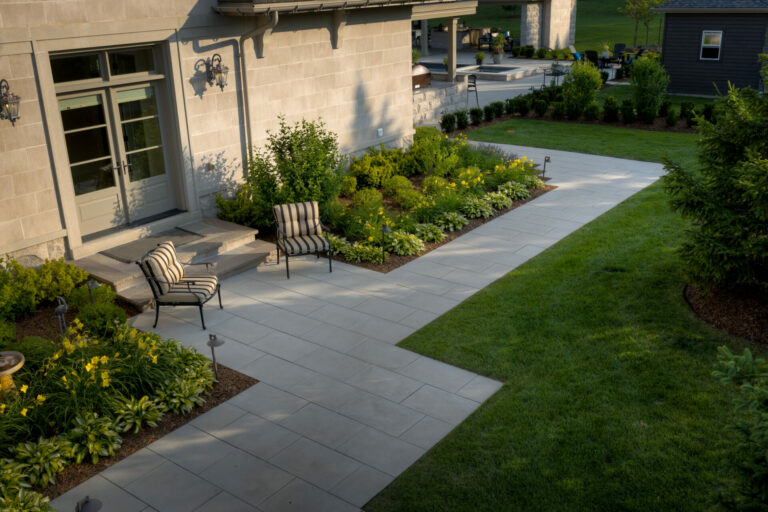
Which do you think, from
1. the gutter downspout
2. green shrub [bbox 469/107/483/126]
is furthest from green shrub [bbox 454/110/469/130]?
the gutter downspout

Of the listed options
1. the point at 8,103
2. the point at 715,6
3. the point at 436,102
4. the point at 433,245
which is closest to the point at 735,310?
the point at 433,245

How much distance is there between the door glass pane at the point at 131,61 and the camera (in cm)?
1059

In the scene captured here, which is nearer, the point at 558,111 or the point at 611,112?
the point at 611,112

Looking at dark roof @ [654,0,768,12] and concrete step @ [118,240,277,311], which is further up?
dark roof @ [654,0,768,12]

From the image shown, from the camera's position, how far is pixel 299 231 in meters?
11.0

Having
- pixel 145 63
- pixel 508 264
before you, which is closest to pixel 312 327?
pixel 508 264

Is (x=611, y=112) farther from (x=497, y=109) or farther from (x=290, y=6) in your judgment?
(x=290, y=6)

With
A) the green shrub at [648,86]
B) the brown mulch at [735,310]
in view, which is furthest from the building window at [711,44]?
the brown mulch at [735,310]

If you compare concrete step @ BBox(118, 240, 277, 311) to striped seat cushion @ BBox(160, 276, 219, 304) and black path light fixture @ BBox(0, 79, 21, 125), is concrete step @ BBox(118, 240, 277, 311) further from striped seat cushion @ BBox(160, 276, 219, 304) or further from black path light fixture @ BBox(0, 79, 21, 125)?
black path light fixture @ BBox(0, 79, 21, 125)

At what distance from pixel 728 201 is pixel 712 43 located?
760 inches

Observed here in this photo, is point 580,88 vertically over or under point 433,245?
over

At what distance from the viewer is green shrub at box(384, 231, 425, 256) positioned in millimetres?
11398

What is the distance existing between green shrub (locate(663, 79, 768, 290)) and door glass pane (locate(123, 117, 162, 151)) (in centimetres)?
800

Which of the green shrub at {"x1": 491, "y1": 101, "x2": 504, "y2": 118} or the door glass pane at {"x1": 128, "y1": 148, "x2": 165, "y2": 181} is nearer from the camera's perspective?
the door glass pane at {"x1": 128, "y1": 148, "x2": 165, "y2": 181}
